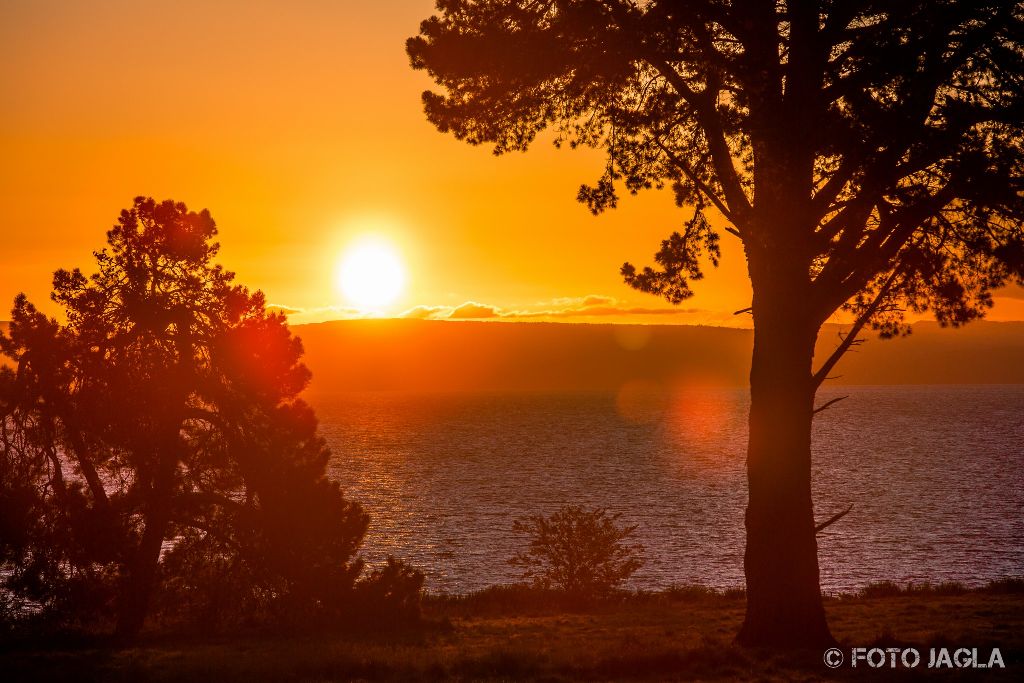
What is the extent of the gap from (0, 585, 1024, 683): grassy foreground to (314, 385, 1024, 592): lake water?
24.1 m

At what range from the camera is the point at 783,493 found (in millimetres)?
17281

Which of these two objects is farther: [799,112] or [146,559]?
[146,559]

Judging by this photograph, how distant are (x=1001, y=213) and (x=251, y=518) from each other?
20416mm

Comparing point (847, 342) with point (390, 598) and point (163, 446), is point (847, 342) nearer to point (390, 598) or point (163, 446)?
point (390, 598)

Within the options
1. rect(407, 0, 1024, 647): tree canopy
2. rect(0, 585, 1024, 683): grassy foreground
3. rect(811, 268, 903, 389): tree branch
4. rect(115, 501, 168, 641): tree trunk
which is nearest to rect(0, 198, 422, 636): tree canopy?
rect(115, 501, 168, 641): tree trunk

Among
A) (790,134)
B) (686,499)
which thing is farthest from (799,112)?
(686,499)

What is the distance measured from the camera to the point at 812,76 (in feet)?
54.9

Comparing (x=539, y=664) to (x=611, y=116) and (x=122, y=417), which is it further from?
(x=122, y=417)

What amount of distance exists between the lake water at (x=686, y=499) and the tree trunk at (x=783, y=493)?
1290 inches

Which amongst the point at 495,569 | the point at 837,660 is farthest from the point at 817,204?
the point at 495,569

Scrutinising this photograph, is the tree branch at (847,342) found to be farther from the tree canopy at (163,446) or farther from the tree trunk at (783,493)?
the tree canopy at (163,446)

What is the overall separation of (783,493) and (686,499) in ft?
255

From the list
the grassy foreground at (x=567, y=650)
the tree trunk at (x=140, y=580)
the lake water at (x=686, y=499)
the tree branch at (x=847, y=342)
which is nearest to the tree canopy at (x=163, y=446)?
the tree trunk at (x=140, y=580)

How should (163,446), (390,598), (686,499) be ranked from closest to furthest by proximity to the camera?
(163,446), (390,598), (686,499)
